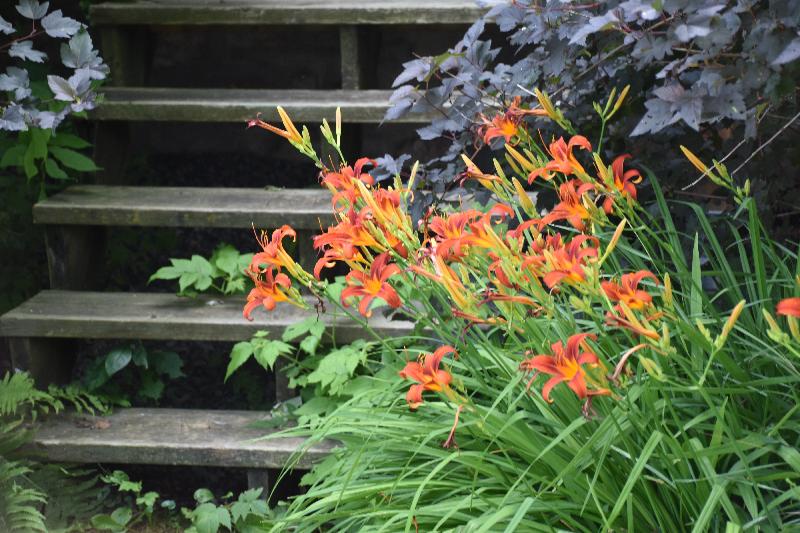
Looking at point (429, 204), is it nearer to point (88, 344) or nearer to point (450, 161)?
point (450, 161)

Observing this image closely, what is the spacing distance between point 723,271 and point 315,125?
189cm

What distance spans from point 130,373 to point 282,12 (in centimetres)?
117

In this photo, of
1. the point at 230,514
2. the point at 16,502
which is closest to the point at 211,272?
the point at 230,514

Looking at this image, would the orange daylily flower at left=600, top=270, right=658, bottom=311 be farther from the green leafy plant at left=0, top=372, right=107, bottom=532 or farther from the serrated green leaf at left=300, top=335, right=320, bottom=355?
the green leafy plant at left=0, top=372, right=107, bottom=532

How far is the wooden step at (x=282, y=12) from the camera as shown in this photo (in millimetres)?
3225

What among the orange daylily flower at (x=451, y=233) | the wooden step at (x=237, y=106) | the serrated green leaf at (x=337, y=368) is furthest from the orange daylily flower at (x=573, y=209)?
the wooden step at (x=237, y=106)

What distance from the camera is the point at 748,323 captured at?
194cm

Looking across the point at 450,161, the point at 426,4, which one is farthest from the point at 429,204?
the point at 426,4

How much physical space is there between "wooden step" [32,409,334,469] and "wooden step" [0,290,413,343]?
0.22 m

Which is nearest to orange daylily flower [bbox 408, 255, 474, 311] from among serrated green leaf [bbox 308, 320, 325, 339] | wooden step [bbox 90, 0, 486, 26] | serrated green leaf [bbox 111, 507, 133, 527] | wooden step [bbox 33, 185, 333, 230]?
serrated green leaf [bbox 308, 320, 325, 339]

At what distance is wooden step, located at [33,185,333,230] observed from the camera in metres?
2.95

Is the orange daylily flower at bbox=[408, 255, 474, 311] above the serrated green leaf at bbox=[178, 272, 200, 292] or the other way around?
above

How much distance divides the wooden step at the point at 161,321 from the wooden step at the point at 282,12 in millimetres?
908

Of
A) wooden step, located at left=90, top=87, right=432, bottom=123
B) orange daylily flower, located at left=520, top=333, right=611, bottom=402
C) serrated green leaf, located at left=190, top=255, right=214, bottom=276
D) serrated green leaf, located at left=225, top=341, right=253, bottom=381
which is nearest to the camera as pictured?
orange daylily flower, located at left=520, top=333, right=611, bottom=402
